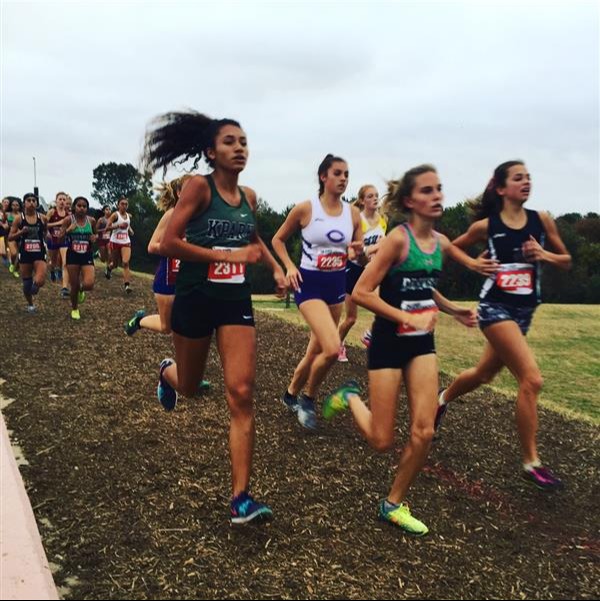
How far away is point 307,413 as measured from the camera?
5711 mm

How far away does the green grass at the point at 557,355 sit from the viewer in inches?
337

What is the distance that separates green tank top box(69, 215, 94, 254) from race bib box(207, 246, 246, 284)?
729 cm

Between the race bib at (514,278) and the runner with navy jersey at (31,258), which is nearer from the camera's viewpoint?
the race bib at (514,278)

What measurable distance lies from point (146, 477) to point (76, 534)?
84 centimetres

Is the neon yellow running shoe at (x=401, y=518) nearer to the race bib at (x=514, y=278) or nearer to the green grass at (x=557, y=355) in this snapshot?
the race bib at (x=514, y=278)

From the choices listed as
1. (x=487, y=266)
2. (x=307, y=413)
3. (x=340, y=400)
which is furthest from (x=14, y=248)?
(x=487, y=266)

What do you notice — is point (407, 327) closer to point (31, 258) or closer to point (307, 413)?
point (307, 413)

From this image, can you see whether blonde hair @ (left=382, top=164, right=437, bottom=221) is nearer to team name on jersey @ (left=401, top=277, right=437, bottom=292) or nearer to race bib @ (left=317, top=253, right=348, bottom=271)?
team name on jersey @ (left=401, top=277, right=437, bottom=292)

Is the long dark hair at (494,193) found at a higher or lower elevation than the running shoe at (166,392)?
higher

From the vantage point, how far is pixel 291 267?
206 inches

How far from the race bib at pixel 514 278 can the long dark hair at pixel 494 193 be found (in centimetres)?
49

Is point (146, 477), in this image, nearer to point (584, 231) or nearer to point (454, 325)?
point (454, 325)

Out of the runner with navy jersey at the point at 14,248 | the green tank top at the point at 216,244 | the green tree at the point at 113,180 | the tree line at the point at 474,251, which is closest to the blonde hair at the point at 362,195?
the green tank top at the point at 216,244

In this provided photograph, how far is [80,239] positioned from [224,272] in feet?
24.4
